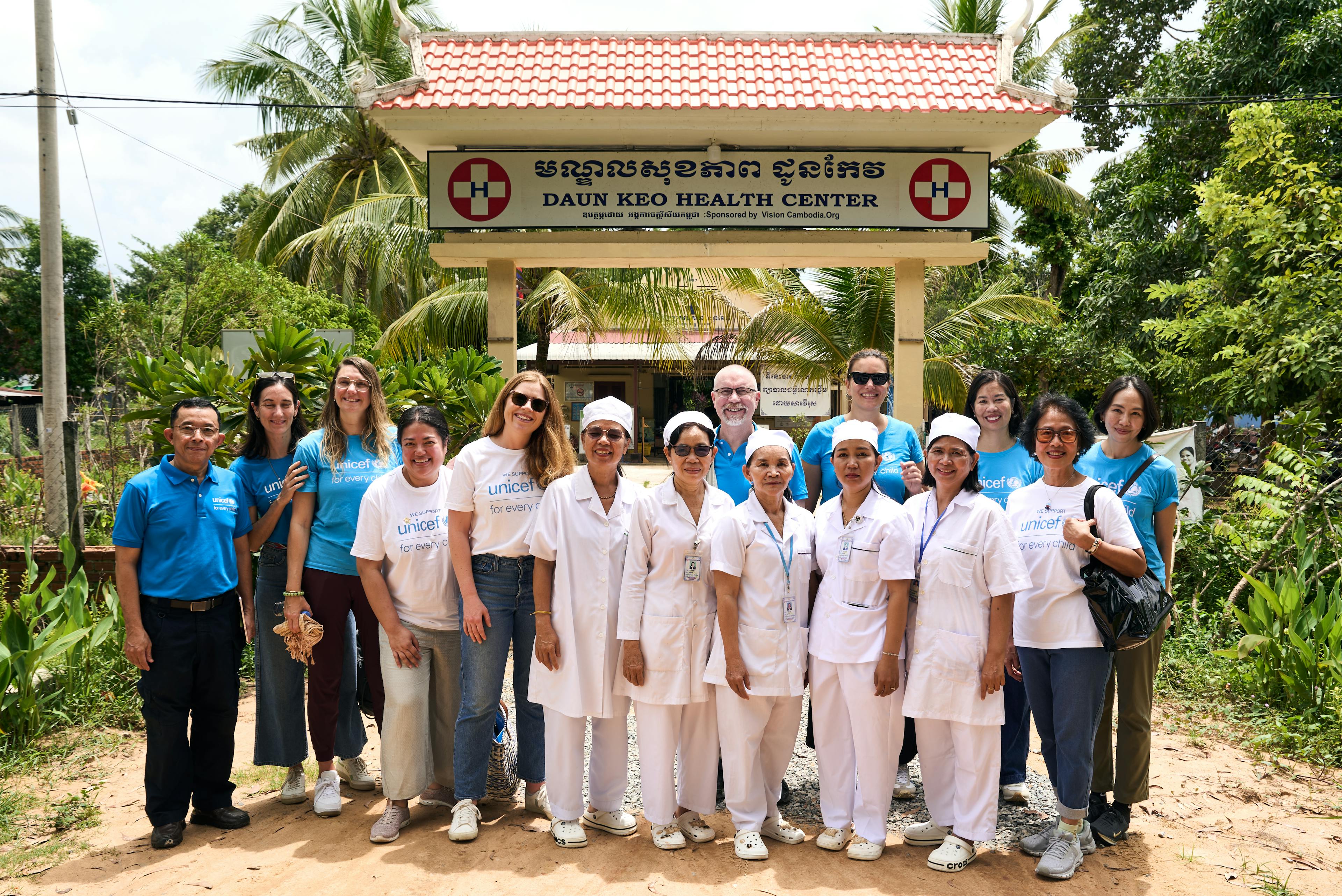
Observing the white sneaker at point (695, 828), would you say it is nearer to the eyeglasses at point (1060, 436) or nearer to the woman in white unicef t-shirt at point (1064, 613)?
the woman in white unicef t-shirt at point (1064, 613)

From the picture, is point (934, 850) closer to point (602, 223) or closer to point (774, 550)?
point (774, 550)

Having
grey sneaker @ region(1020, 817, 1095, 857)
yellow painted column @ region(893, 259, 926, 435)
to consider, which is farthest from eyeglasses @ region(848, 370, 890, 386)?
yellow painted column @ region(893, 259, 926, 435)

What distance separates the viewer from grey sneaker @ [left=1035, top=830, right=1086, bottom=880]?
3494 millimetres

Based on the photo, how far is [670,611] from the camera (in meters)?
3.65

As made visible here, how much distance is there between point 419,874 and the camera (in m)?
3.54

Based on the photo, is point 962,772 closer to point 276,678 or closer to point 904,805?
point 904,805

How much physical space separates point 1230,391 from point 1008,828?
5928 mm

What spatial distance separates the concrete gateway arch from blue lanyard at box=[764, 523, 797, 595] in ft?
14.7

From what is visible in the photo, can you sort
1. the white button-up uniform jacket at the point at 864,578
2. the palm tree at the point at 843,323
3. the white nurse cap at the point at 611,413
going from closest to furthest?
1. the white button-up uniform jacket at the point at 864,578
2. the white nurse cap at the point at 611,413
3. the palm tree at the point at 843,323

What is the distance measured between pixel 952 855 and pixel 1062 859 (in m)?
0.41

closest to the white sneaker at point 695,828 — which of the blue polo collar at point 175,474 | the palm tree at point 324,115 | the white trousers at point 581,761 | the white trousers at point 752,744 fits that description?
the white trousers at point 752,744

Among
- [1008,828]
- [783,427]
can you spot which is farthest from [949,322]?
[1008,828]

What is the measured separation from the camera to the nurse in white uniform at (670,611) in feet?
12.0

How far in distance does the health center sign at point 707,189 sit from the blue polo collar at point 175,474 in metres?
3.91
